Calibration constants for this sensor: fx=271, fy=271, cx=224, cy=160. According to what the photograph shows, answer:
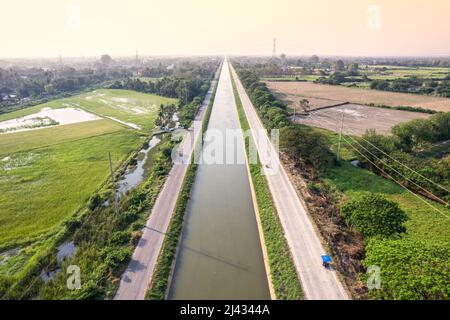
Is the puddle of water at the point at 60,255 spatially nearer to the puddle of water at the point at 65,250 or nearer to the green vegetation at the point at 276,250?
the puddle of water at the point at 65,250

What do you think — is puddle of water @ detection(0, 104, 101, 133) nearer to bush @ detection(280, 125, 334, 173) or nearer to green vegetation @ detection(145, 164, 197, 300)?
green vegetation @ detection(145, 164, 197, 300)

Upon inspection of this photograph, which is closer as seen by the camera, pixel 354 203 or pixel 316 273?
pixel 316 273

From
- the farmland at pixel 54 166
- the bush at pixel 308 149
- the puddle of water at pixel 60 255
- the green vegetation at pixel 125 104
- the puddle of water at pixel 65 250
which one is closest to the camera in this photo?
the puddle of water at pixel 60 255

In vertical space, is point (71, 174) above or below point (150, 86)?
below

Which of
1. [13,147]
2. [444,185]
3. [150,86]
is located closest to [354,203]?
[444,185]

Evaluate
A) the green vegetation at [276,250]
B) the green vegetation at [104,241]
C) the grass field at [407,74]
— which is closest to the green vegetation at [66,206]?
the green vegetation at [104,241]

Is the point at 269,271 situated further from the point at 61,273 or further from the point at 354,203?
the point at 61,273

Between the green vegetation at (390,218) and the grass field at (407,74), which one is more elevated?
the grass field at (407,74)
